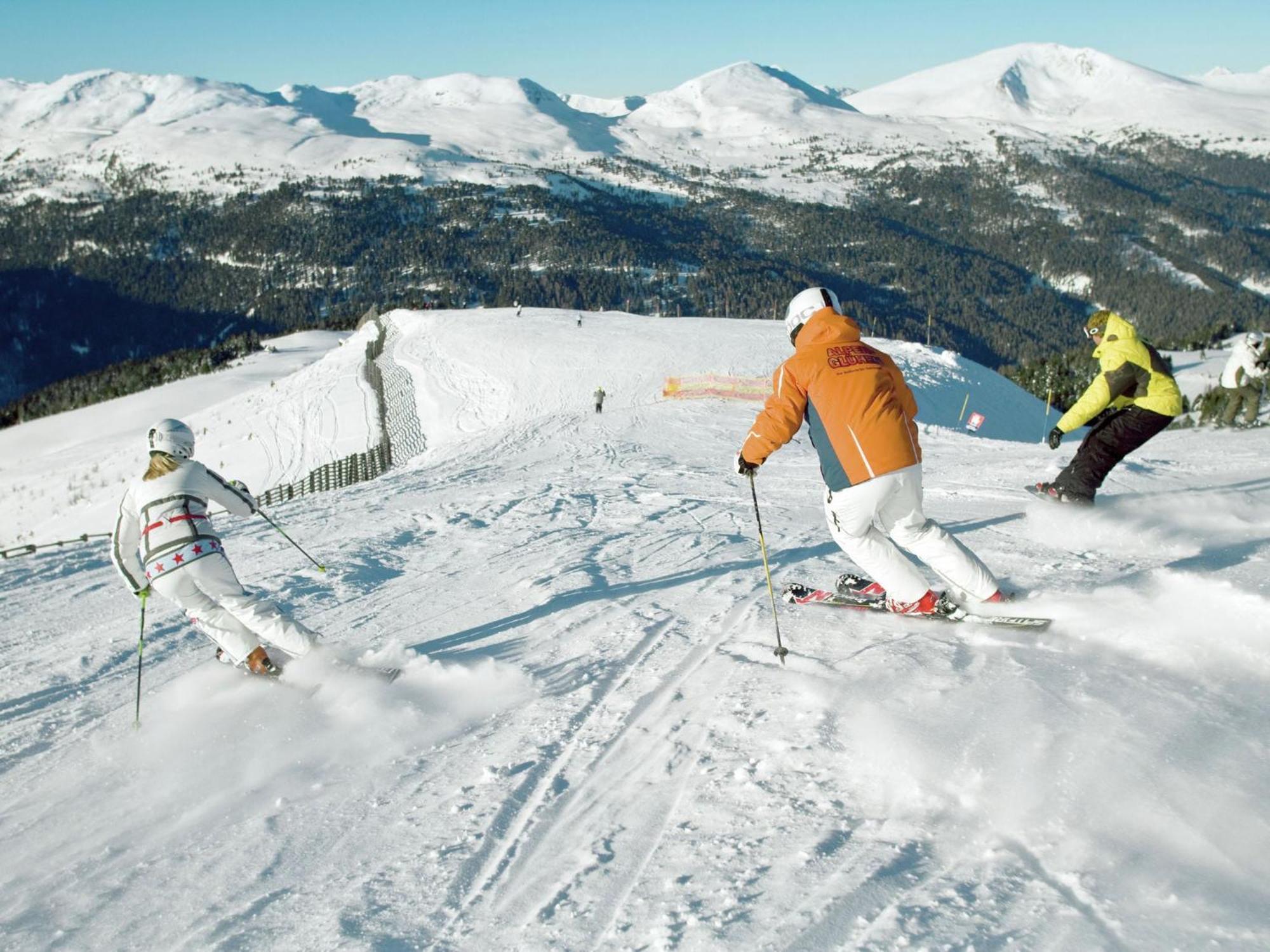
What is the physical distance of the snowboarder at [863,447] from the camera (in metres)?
4.37

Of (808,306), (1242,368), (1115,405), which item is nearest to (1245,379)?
(1242,368)

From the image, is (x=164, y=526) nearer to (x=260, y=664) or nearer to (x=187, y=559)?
(x=187, y=559)

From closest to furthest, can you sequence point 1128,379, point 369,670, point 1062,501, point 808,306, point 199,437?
point 808,306 → point 369,670 → point 1128,379 → point 1062,501 → point 199,437

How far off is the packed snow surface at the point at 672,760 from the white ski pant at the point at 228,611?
193 millimetres

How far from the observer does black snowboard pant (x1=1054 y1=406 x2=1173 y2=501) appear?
705 centimetres

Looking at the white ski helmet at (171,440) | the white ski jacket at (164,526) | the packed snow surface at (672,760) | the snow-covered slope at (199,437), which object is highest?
the white ski helmet at (171,440)

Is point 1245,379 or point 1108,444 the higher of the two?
point 1108,444

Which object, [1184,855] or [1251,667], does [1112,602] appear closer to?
[1251,667]

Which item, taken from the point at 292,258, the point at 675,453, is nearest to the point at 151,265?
the point at 292,258

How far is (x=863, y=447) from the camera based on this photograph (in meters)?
4.36

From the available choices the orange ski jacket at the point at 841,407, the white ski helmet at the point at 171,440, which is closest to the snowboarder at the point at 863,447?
the orange ski jacket at the point at 841,407

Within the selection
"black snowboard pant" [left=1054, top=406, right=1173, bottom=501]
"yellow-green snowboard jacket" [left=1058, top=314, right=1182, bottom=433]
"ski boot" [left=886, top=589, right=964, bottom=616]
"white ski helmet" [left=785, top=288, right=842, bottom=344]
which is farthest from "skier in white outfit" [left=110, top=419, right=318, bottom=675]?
"black snowboard pant" [left=1054, top=406, right=1173, bottom=501]

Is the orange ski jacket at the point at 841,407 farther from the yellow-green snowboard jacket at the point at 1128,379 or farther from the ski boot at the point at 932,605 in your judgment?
the yellow-green snowboard jacket at the point at 1128,379

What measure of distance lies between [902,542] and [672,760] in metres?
1.94
